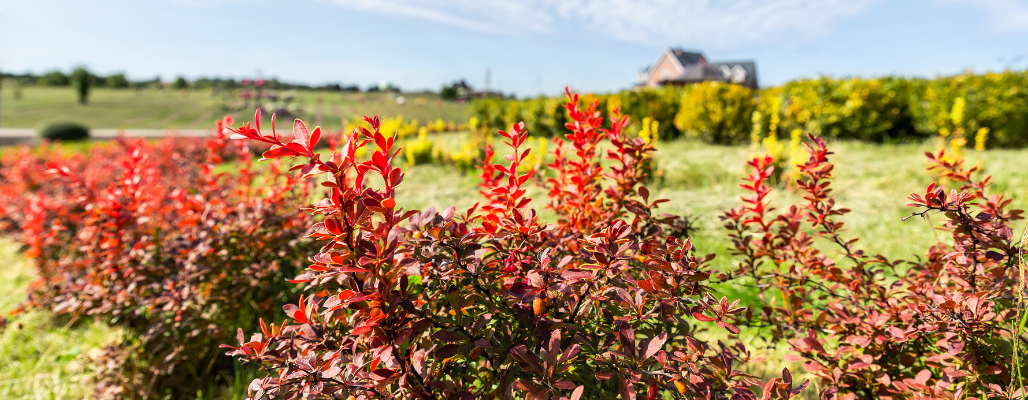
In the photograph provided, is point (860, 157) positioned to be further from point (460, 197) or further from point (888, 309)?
point (888, 309)

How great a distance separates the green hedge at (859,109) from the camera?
9188 millimetres

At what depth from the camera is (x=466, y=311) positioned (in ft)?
4.25

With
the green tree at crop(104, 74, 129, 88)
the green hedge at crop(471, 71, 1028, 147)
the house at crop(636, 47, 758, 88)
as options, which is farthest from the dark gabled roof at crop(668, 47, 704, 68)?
the green tree at crop(104, 74, 129, 88)

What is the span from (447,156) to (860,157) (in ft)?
24.6

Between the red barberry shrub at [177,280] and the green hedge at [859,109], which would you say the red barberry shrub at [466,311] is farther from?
the green hedge at [859,109]

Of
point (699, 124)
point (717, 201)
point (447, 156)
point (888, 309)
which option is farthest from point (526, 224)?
point (699, 124)

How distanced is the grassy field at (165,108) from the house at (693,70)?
29394 mm

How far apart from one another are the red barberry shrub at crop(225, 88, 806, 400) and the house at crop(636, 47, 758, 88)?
47.5m

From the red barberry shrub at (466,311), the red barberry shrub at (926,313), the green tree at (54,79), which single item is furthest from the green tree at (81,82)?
the red barberry shrub at (926,313)

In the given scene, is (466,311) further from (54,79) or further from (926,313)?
(54,79)

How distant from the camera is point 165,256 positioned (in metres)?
2.36

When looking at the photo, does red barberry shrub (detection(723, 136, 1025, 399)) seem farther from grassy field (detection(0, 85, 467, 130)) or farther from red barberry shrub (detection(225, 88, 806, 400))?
grassy field (detection(0, 85, 467, 130))

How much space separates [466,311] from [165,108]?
153 feet

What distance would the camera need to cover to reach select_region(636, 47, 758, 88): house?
46.5m
